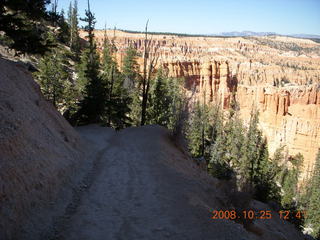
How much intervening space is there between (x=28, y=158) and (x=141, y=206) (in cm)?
384

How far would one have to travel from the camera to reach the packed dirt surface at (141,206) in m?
6.64

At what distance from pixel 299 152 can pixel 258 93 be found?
20933mm

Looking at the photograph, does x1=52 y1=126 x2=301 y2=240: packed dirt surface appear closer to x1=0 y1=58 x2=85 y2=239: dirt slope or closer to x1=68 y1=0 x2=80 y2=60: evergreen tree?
x1=0 y1=58 x2=85 y2=239: dirt slope

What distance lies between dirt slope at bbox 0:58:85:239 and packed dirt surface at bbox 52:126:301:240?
765 mm

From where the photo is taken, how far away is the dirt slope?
584cm

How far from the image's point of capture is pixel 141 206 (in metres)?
8.05

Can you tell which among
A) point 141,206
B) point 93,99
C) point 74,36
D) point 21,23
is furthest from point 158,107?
point 74,36

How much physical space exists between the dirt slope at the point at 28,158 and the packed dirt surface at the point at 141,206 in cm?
76

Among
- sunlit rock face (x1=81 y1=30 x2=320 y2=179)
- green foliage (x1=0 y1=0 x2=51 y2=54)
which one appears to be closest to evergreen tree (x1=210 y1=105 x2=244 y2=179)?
sunlit rock face (x1=81 y1=30 x2=320 y2=179)

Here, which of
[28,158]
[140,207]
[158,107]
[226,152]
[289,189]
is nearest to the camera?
[28,158]

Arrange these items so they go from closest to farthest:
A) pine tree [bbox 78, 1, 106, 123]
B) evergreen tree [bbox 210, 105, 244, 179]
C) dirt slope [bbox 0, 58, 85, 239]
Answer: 1. dirt slope [bbox 0, 58, 85, 239]
2. pine tree [bbox 78, 1, 106, 123]
3. evergreen tree [bbox 210, 105, 244, 179]

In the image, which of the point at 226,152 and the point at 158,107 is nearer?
the point at 158,107

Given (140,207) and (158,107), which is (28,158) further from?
(158,107)

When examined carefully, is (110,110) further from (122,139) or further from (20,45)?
(20,45)
